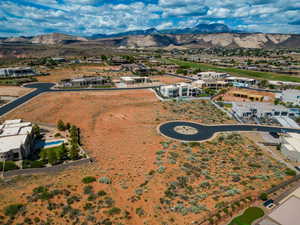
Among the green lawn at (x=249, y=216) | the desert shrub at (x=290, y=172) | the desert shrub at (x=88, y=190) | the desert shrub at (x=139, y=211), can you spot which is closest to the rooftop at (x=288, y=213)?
the green lawn at (x=249, y=216)

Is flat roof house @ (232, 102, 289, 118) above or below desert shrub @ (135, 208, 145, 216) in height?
above

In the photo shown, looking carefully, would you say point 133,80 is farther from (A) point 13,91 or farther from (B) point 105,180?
(B) point 105,180

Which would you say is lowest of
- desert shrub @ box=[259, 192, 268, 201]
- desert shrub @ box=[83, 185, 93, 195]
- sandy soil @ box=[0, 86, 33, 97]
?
desert shrub @ box=[259, 192, 268, 201]

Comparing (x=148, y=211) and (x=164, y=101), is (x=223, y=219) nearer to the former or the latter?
(x=148, y=211)

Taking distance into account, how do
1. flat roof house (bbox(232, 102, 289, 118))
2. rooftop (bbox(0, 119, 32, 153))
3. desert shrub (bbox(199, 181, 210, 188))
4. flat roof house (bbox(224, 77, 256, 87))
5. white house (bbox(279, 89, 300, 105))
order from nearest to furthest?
desert shrub (bbox(199, 181, 210, 188))
rooftop (bbox(0, 119, 32, 153))
flat roof house (bbox(232, 102, 289, 118))
white house (bbox(279, 89, 300, 105))
flat roof house (bbox(224, 77, 256, 87))

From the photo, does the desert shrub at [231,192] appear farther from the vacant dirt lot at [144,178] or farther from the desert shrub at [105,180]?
the desert shrub at [105,180]

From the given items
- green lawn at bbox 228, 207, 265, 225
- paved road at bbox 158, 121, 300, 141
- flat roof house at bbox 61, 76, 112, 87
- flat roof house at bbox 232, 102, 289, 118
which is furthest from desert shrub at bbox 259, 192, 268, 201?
flat roof house at bbox 61, 76, 112, 87

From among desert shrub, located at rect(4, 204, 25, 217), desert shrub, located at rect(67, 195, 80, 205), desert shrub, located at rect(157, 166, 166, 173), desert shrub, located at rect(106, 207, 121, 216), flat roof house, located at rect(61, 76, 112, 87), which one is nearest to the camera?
desert shrub, located at rect(4, 204, 25, 217)

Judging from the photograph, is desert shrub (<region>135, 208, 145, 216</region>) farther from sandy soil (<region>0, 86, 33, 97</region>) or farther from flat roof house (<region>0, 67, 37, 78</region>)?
flat roof house (<region>0, 67, 37, 78</region>)

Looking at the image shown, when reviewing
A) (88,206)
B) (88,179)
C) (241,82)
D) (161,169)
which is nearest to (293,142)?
(161,169)
